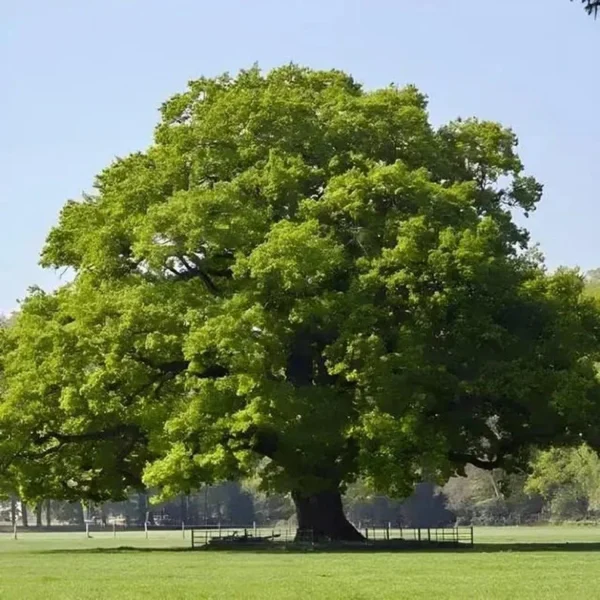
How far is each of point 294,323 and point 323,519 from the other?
8710mm

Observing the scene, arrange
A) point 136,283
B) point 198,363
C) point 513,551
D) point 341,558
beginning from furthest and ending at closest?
point 136,283, point 198,363, point 513,551, point 341,558

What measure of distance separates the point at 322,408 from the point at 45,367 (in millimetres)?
10760

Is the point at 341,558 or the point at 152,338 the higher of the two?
the point at 152,338

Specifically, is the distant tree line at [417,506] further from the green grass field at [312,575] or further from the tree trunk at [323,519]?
the green grass field at [312,575]

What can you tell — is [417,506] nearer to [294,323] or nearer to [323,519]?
[323,519]

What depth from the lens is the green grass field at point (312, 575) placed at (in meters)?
25.2

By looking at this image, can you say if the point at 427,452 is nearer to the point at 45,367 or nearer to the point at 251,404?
the point at 251,404

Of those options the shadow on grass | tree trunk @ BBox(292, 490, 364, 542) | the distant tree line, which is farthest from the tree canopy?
the distant tree line

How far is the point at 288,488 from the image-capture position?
49812 millimetres

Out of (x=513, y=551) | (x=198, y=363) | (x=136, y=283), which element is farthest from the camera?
(x=136, y=283)

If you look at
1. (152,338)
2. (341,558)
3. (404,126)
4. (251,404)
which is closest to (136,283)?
(152,338)

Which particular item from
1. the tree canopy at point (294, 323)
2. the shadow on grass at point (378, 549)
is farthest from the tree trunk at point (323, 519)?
the shadow on grass at point (378, 549)

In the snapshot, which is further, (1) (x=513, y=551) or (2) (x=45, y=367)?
(2) (x=45, y=367)

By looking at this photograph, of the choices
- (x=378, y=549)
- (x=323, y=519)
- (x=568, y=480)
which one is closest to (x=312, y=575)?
(x=378, y=549)
